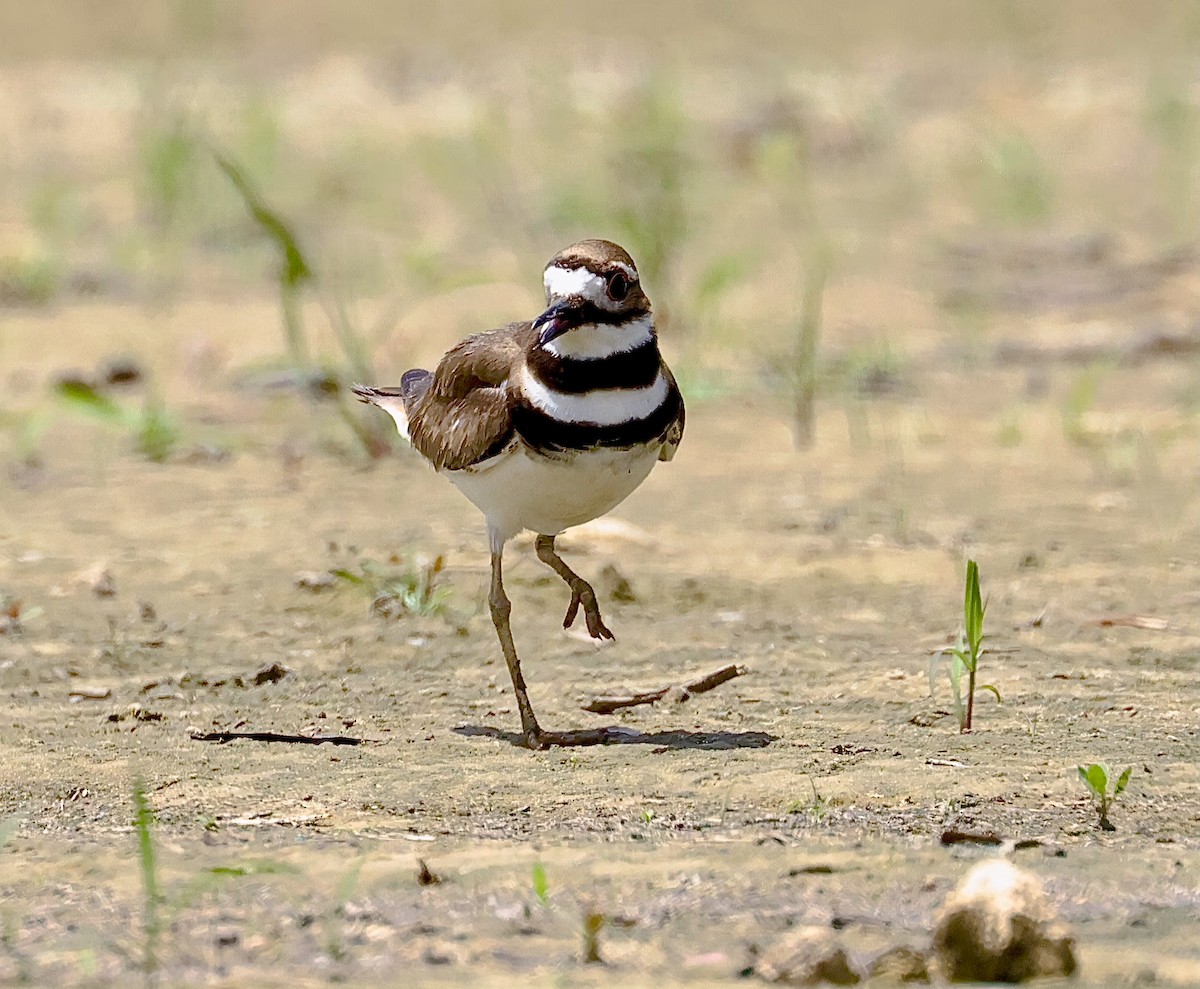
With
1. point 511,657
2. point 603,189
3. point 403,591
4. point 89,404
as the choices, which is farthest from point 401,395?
point 603,189

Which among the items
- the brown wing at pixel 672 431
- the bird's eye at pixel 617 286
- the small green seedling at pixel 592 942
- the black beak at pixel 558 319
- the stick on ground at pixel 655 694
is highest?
the bird's eye at pixel 617 286

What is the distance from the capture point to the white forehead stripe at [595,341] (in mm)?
3830

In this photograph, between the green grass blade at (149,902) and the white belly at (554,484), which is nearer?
the green grass blade at (149,902)

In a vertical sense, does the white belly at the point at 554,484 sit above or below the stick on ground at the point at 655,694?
above

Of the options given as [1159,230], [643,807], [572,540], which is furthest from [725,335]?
[643,807]

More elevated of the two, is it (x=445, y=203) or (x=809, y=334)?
(x=445, y=203)

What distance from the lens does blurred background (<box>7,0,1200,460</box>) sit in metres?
7.97

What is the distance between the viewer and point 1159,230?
33.2ft

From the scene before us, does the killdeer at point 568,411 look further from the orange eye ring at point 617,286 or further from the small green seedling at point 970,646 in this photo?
the small green seedling at point 970,646

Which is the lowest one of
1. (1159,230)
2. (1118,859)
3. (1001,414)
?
(1118,859)

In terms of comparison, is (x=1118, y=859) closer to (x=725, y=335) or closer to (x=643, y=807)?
(x=643, y=807)

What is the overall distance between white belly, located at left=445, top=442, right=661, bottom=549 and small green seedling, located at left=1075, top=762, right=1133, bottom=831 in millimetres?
1048

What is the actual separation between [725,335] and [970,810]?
4.64 meters

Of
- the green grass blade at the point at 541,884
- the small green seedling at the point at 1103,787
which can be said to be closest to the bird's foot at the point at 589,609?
the small green seedling at the point at 1103,787
